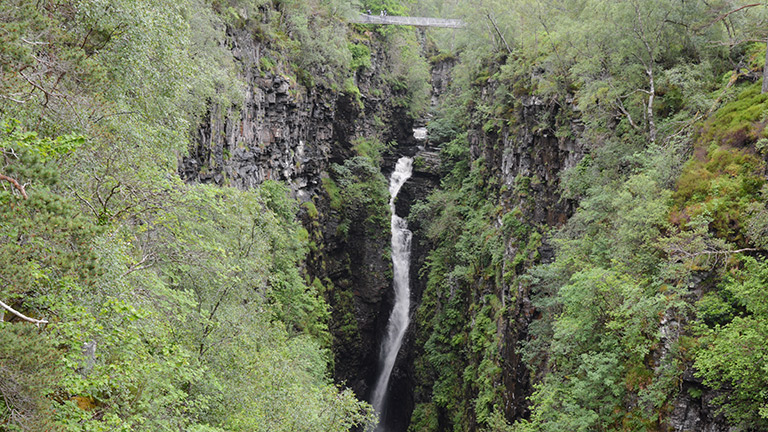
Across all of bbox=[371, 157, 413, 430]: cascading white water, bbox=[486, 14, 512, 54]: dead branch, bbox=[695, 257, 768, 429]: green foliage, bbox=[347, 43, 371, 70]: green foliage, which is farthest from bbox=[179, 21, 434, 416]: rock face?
bbox=[695, 257, 768, 429]: green foliage

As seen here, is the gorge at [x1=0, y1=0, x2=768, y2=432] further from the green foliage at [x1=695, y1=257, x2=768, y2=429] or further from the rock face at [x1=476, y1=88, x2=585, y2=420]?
the rock face at [x1=476, y1=88, x2=585, y2=420]

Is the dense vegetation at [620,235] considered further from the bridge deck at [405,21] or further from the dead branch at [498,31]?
the bridge deck at [405,21]

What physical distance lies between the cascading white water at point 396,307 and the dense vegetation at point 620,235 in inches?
221

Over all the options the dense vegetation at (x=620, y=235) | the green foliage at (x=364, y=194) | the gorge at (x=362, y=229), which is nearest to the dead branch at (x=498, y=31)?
the dense vegetation at (x=620, y=235)

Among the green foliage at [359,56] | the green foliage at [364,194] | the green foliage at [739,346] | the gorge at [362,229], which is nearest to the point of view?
the gorge at [362,229]

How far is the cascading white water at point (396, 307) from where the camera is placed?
37.5 metres

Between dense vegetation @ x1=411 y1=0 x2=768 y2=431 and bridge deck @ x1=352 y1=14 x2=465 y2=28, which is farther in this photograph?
bridge deck @ x1=352 y1=14 x2=465 y2=28

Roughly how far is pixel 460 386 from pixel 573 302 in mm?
16604

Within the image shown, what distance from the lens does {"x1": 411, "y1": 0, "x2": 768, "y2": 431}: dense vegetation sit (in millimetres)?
10391

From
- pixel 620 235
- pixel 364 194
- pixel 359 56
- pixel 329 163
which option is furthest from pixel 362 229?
pixel 620 235

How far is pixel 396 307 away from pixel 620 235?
28001mm

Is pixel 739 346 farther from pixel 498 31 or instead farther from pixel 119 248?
pixel 498 31

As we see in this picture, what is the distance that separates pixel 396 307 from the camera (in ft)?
Result: 131

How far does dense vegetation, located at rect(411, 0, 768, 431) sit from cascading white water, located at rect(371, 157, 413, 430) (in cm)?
562
